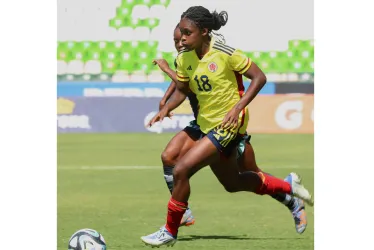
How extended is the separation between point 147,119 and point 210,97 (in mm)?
14369

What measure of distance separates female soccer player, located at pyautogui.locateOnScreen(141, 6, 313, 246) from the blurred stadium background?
699mm

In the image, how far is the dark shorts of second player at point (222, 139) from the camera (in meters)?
7.89

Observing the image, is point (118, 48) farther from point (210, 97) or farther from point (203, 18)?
point (203, 18)

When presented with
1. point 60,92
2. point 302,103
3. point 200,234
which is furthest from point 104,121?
point 200,234

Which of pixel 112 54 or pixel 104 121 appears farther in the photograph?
pixel 112 54

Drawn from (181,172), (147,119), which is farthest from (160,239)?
(147,119)

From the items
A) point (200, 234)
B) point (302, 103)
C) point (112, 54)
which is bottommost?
point (200, 234)

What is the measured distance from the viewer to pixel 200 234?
355 inches

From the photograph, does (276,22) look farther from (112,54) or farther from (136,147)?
(136,147)

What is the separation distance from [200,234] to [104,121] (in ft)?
45.1

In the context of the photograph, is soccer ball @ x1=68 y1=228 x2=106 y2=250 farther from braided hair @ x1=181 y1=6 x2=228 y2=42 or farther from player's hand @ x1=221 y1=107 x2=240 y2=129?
braided hair @ x1=181 y1=6 x2=228 y2=42

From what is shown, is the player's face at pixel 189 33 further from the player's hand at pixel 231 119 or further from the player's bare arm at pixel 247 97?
the player's hand at pixel 231 119

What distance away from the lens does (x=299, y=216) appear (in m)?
8.98

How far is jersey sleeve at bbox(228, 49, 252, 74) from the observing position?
7.78 metres
